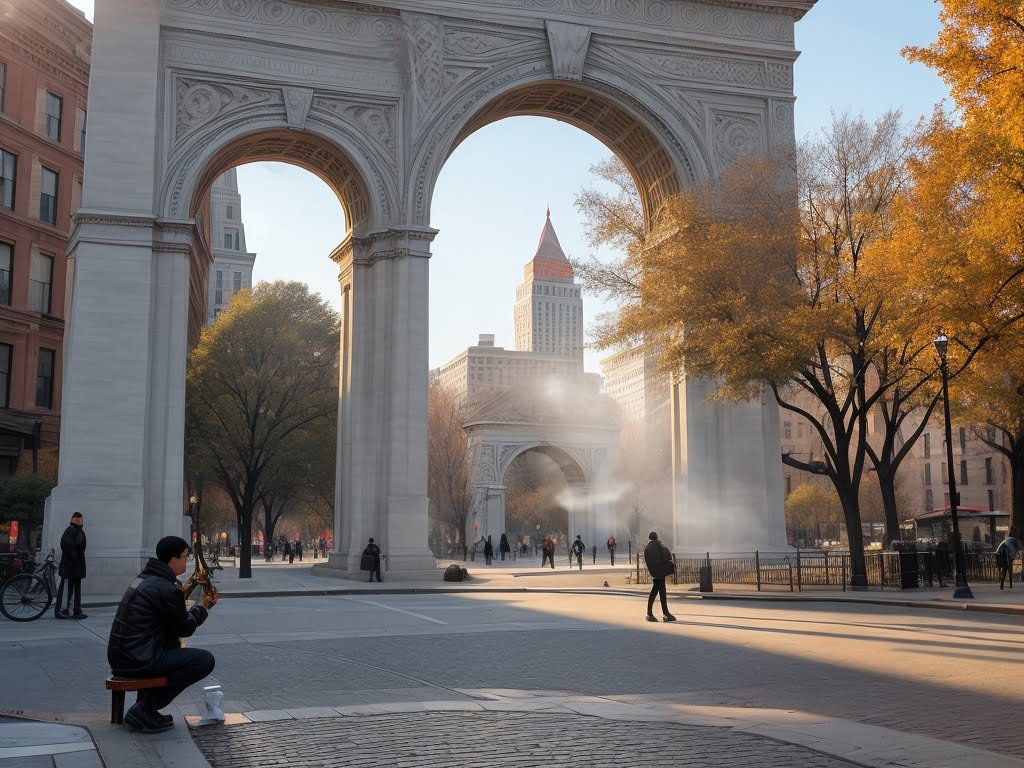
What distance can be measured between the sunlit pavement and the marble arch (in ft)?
36.6

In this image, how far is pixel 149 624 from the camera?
8.01 m

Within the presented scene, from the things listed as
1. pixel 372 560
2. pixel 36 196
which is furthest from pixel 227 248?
pixel 372 560

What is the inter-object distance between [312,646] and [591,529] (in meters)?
66.9

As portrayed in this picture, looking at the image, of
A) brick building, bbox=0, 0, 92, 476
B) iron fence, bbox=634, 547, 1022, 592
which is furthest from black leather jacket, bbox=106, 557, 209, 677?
brick building, bbox=0, 0, 92, 476

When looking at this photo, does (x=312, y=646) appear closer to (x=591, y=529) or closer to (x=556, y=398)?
(x=591, y=529)

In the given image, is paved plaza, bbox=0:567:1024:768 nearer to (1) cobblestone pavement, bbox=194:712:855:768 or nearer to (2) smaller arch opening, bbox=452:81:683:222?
(1) cobblestone pavement, bbox=194:712:855:768

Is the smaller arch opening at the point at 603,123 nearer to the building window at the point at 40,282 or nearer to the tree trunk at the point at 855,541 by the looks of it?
the tree trunk at the point at 855,541

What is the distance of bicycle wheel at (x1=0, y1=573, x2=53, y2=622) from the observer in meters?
19.3

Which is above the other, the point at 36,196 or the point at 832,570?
the point at 36,196

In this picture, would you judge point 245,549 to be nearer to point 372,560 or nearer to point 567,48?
point 372,560

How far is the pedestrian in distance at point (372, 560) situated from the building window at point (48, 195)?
22368 mm

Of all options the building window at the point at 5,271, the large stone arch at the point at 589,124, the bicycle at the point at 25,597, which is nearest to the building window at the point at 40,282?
the building window at the point at 5,271

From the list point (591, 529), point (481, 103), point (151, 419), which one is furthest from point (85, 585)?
point (591, 529)

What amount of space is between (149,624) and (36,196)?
38.9 m
